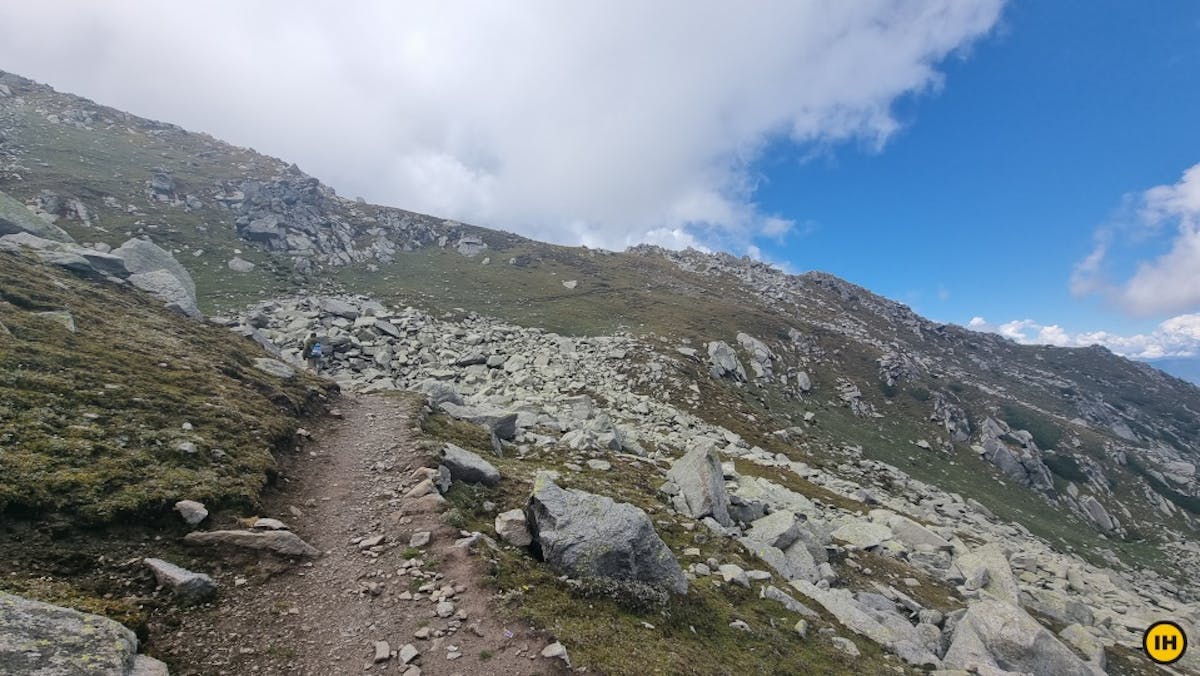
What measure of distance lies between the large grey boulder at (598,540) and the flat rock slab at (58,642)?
916cm

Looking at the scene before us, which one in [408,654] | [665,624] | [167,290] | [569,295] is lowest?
[408,654]

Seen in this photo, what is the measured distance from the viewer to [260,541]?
1312 cm

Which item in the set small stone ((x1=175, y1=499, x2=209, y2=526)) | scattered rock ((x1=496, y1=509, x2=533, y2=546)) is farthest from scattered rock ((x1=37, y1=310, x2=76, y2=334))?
scattered rock ((x1=496, y1=509, x2=533, y2=546))

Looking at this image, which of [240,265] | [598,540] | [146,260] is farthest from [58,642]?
[240,265]

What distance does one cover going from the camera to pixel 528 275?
5138 inches

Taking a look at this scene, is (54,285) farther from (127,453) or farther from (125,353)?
(127,453)

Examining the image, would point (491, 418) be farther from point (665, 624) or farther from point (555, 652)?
point (555, 652)

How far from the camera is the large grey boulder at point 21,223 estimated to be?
119ft

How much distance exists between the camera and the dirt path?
10180mm

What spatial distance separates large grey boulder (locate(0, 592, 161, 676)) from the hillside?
16.3ft

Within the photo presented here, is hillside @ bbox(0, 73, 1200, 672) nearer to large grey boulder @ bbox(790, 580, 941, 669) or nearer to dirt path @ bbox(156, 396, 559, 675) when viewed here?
large grey boulder @ bbox(790, 580, 941, 669)

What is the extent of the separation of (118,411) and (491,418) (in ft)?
58.4

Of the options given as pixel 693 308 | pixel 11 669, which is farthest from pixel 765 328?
pixel 11 669

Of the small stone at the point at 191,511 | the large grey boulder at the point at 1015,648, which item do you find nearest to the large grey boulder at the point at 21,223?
the small stone at the point at 191,511
